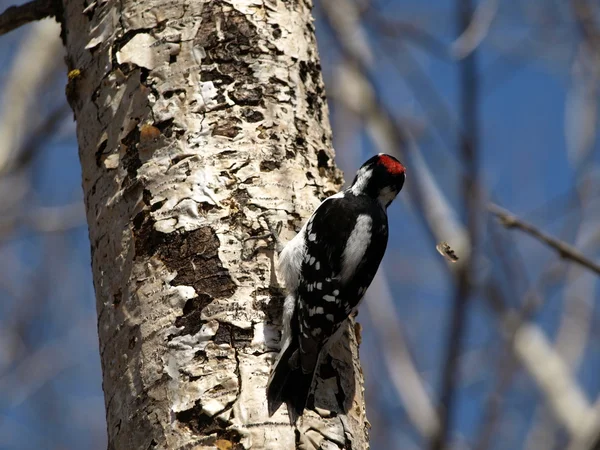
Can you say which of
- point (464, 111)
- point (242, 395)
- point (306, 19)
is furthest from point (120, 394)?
point (306, 19)

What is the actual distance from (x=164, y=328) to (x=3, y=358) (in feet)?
20.0

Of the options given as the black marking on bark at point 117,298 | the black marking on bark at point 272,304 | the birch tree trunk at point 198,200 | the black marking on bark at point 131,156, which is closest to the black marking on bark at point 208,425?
the birch tree trunk at point 198,200

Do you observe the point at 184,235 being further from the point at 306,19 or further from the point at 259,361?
the point at 306,19

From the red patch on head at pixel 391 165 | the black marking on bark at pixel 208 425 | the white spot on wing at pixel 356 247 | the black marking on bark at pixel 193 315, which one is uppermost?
the red patch on head at pixel 391 165

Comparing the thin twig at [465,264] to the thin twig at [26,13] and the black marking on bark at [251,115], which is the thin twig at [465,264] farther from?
the thin twig at [26,13]

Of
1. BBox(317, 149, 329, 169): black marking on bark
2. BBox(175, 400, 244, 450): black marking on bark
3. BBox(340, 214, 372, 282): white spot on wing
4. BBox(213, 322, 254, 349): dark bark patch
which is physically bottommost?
BBox(175, 400, 244, 450): black marking on bark

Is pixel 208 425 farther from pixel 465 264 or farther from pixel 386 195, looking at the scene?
pixel 386 195

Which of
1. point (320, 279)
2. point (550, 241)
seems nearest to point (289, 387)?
point (320, 279)

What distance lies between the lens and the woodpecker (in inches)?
86.4

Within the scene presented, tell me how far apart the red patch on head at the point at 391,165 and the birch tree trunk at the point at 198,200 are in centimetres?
75

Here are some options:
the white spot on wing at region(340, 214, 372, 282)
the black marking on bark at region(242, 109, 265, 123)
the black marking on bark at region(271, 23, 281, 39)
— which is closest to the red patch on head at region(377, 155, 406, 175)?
the white spot on wing at region(340, 214, 372, 282)

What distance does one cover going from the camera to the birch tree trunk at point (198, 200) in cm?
216

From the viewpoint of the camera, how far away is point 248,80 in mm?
2688

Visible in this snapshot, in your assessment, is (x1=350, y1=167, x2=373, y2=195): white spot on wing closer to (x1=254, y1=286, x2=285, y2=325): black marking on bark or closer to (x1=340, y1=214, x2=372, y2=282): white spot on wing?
(x1=340, y1=214, x2=372, y2=282): white spot on wing
